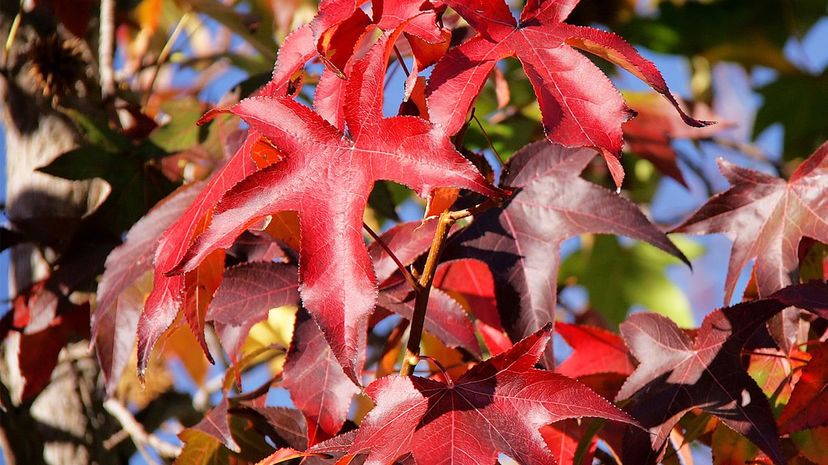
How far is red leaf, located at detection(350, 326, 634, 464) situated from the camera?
81 centimetres

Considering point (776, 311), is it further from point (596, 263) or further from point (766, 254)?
point (596, 263)

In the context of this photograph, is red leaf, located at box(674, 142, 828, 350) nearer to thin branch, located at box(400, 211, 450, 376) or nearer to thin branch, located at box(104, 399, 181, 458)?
thin branch, located at box(400, 211, 450, 376)

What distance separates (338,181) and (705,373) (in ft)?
1.53

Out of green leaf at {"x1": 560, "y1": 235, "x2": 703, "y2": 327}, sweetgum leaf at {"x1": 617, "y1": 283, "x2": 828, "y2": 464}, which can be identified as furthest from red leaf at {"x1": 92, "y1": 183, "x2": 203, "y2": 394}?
green leaf at {"x1": 560, "y1": 235, "x2": 703, "y2": 327}

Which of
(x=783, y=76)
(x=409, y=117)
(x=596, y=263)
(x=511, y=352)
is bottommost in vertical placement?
(x=596, y=263)

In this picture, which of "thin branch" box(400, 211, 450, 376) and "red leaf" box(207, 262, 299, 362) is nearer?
"thin branch" box(400, 211, 450, 376)

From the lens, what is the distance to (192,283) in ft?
3.00

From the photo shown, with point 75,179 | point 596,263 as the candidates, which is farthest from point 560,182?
point 596,263

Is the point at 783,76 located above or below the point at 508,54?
below

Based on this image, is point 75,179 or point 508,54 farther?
point 75,179

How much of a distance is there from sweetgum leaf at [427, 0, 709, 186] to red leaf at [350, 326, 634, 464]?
0.66 ft

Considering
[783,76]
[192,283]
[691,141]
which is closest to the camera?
[192,283]

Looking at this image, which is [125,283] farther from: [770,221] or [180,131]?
[770,221]

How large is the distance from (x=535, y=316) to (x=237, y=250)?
16.3 inches
